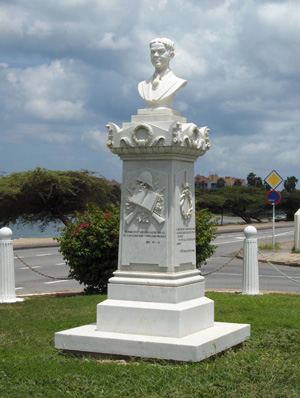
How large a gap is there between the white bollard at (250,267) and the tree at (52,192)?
3016 cm

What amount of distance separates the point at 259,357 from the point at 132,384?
179cm

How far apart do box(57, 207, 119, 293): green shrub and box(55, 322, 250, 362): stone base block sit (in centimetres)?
537

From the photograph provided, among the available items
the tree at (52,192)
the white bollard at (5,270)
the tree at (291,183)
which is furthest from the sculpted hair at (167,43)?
the tree at (291,183)

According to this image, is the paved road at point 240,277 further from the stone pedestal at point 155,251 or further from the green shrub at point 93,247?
the stone pedestal at point 155,251

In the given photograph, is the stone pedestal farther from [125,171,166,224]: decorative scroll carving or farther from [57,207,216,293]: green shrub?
[57,207,216,293]: green shrub

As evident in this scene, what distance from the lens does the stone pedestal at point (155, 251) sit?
815 cm

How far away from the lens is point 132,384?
6.75 m

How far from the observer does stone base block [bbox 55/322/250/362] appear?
7617 mm

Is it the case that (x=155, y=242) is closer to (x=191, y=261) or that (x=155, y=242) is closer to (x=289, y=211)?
(x=191, y=261)

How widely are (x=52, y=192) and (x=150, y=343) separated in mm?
37651

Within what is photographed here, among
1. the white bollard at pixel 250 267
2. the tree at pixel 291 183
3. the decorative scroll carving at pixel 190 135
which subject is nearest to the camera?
the decorative scroll carving at pixel 190 135

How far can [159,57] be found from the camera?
8.83 metres

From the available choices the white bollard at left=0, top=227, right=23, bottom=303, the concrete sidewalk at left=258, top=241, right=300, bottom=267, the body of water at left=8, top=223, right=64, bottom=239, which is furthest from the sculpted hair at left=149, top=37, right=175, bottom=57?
the body of water at left=8, top=223, right=64, bottom=239

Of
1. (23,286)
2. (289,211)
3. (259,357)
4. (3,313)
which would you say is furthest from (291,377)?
(289,211)
